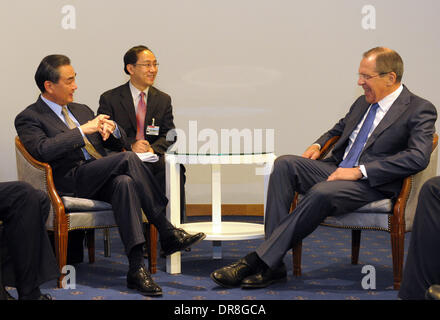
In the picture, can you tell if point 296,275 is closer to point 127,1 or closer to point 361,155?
point 361,155

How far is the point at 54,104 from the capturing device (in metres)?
3.67

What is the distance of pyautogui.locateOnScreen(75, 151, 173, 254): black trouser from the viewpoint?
3258 mm

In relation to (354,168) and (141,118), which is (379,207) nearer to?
(354,168)

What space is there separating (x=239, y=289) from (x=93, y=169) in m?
1.01

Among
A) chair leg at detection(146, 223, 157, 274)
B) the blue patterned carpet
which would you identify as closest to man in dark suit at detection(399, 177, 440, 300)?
the blue patterned carpet

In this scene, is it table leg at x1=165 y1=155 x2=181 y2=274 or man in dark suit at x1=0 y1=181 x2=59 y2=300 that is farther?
table leg at x1=165 y1=155 x2=181 y2=274

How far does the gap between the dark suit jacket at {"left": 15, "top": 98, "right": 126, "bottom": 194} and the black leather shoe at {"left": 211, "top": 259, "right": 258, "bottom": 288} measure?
0.99 m

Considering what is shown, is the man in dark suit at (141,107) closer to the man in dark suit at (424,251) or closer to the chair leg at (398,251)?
the chair leg at (398,251)

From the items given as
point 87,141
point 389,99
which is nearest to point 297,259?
point 389,99

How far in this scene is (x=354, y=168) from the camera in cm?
329

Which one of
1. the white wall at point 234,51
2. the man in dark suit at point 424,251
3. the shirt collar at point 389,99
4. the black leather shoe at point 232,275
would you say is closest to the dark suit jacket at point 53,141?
the black leather shoe at point 232,275

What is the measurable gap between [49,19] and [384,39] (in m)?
2.99

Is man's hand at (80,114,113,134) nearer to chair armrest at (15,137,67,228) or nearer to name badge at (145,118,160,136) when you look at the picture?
chair armrest at (15,137,67,228)

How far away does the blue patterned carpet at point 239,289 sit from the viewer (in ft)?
10.1
